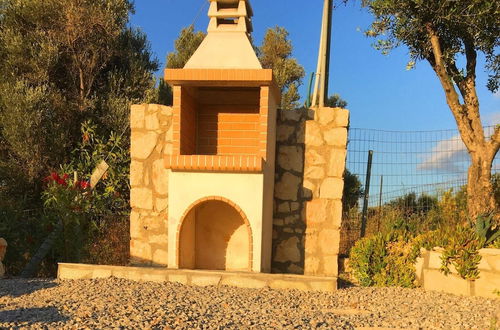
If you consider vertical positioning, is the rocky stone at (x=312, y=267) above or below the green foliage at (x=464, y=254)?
below

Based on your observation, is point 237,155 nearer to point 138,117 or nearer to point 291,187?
point 291,187

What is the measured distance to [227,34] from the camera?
22.1 ft

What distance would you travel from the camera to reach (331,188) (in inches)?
267

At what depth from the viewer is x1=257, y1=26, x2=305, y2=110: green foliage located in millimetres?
15266

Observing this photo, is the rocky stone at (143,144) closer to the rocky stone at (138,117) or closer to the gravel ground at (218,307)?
the rocky stone at (138,117)

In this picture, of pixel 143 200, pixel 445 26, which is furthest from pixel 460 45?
pixel 143 200

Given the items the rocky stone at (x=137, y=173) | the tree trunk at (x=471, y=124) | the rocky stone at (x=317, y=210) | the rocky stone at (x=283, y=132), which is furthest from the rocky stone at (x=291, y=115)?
the tree trunk at (x=471, y=124)

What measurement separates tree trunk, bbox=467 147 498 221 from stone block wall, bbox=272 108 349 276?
287cm

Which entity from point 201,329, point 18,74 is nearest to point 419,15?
point 201,329

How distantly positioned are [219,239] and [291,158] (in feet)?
5.26

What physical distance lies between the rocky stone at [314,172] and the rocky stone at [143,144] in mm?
2309

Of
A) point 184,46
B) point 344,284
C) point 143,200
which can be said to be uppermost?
point 184,46

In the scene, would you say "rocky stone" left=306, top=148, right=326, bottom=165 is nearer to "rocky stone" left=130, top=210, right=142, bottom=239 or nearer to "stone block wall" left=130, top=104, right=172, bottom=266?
"stone block wall" left=130, top=104, right=172, bottom=266

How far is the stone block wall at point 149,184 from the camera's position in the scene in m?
6.85
